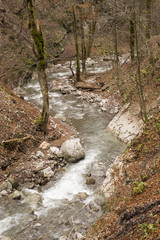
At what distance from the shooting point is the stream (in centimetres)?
565

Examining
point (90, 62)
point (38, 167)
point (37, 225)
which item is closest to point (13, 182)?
point (38, 167)

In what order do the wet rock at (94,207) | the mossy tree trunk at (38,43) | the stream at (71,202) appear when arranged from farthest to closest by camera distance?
the mossy tree trunk at (38,43) → the wet rock at (94,207) → the stream at (71,202)

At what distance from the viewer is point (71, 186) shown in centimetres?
760

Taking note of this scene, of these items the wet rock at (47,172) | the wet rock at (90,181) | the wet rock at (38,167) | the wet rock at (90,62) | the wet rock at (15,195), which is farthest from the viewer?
the wet rock at (90,62)

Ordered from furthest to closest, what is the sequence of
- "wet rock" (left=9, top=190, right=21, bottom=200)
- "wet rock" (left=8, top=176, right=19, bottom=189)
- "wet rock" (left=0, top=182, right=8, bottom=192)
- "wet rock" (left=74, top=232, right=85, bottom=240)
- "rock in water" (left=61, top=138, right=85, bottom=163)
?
"rock in water" (left=61, top=138, right=85, bottom=163)
"wet rock" (left=8, top=176, right=19, bottom=189)
"wet rock" (left=0, top=182, right=8, bottom=192)
"wet rock" (left=9, top=190, right=21, bottom=200)
"wet rock" (left=74, top=232, right=85, bottom=240)

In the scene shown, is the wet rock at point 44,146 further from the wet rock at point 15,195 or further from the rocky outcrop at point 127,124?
the rocky outcrop at point 127,124

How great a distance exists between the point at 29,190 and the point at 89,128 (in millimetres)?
5868

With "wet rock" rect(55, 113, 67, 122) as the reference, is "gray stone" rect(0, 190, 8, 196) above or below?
below

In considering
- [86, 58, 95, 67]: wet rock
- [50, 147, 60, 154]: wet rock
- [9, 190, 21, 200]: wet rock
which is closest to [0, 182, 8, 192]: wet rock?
[9, 190, 21, 200]: wet rock

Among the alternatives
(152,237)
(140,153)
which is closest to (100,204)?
(140,153)

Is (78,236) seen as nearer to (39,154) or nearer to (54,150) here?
(39,154)

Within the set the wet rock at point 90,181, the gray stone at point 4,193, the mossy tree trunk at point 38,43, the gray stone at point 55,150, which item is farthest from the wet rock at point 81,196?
the mossy tree trunk at point 38,43

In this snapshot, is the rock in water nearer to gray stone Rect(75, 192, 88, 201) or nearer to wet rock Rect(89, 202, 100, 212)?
gray stone Rect(75, 192, 88, 201)

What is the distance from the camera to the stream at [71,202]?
5652 mm
